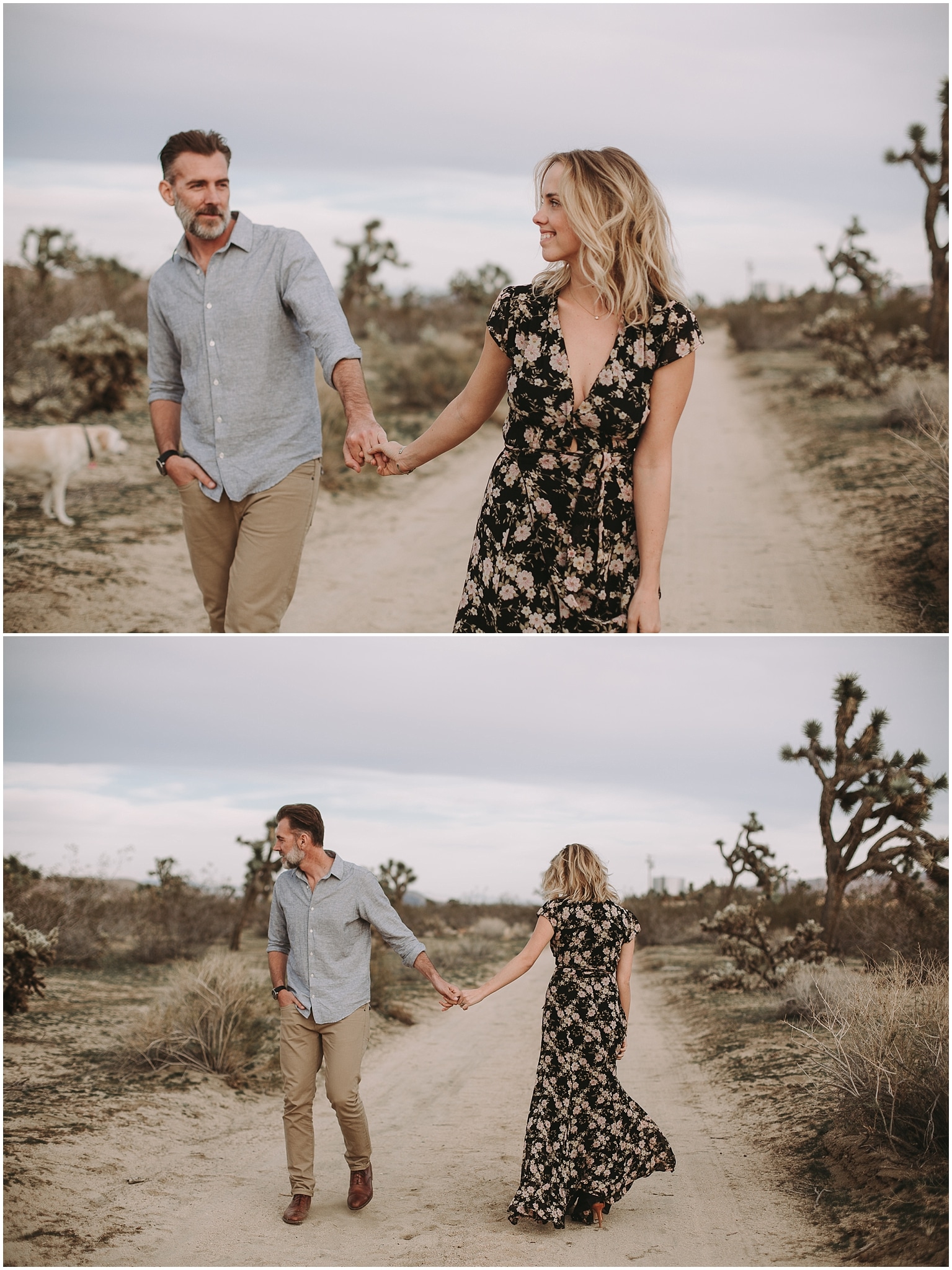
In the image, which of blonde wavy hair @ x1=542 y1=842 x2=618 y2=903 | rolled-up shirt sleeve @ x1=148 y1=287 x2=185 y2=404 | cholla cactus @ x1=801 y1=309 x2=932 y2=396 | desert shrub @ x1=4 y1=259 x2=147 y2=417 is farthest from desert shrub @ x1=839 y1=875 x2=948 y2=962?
cholla cactus @ x1=801 y1=309 x2=932 y2=396

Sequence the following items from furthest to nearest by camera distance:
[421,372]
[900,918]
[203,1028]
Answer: [421,372]
[900,918]
[203,1028]

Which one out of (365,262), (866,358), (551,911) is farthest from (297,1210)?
(365,262)

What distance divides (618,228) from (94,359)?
30.3 feet

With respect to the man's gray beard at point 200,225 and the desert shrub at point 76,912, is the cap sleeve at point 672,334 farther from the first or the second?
the desert shrub at point 76,912

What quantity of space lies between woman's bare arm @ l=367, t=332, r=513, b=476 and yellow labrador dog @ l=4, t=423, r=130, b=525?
5115mm

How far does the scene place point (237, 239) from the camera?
4023 mm

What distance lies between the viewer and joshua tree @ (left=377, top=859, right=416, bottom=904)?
8.00m

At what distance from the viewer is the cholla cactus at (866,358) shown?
14.4 m

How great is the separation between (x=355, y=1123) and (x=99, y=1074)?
7.03ft

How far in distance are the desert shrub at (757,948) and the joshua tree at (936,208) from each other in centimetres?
915

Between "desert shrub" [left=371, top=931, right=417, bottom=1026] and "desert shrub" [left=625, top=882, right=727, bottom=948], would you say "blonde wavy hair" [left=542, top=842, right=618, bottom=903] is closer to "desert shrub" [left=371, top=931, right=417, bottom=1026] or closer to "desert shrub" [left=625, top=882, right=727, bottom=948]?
"desert shrub" [left=371, top=931, right=417, bottom=1026]

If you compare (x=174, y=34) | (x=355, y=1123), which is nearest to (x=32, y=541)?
(x=174, y=34)

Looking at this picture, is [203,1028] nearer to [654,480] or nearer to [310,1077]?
[310,1077]

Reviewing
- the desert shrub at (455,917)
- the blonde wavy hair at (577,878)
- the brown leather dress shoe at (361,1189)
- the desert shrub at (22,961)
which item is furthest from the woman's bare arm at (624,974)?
the desert shrub at (455,917)
